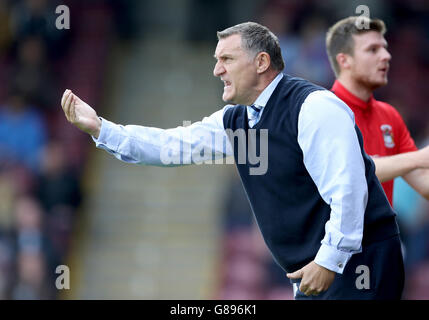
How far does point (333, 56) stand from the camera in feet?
13.8

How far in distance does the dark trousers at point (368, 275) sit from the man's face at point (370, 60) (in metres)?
0.95

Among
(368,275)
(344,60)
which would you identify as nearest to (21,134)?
(344,60)

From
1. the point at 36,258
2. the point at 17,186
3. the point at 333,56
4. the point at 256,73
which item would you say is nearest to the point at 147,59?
the point at 17,186

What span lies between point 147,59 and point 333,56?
266 inches

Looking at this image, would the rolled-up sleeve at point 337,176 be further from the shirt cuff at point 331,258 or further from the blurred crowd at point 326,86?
the blurred crowd at point 326,86

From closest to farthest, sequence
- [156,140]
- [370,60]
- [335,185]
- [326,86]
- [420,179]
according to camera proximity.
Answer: [335,185]
[156,140]
[420,179]
[370,60]
[326,86]

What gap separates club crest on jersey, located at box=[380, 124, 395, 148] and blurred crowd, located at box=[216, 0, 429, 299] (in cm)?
297

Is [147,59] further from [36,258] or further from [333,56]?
[333,56]

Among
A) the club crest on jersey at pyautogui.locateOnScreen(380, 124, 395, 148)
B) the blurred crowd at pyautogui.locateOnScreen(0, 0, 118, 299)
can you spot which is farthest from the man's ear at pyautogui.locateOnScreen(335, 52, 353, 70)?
the blurred crowd at pyautogui.locateOnScreen(0, 0, 118, 299)

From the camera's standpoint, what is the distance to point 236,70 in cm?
342

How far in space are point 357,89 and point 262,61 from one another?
79cm

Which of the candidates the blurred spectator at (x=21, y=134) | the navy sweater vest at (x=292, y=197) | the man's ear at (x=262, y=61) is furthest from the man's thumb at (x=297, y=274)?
the blurred spectator at (x=21, y=134)

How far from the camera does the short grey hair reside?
3.40m

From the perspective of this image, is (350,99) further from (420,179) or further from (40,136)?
(40,136)
